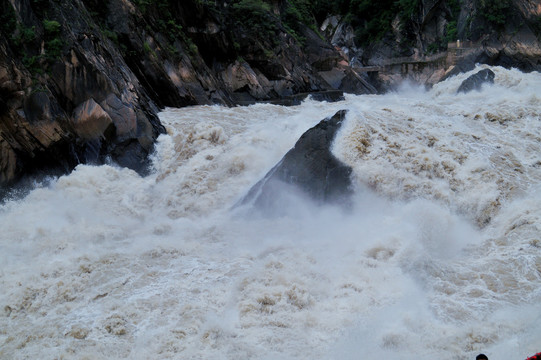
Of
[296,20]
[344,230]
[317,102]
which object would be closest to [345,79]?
[296,20]

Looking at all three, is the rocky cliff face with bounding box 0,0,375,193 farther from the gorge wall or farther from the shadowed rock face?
the shadowed rock face

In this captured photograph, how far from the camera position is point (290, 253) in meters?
8.38

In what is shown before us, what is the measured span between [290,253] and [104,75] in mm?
8222

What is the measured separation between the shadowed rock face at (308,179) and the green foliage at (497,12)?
2753 centimetres

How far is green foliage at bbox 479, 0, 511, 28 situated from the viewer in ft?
104

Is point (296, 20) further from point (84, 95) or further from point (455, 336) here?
point (455, 336)

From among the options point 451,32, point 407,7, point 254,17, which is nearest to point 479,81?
point 254,17

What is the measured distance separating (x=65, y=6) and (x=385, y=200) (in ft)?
36.4

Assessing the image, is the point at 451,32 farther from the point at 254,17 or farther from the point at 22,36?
the point at 22,36

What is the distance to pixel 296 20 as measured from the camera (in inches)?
1176

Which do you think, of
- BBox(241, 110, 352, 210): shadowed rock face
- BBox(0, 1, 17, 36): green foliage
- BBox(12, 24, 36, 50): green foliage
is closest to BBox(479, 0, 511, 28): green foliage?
BBox(241, 110, 352, 210): shadowed rock face

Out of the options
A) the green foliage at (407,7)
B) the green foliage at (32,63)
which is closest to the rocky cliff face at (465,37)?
the green foliage at (407,7)

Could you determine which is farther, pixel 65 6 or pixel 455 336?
pixel 65 6

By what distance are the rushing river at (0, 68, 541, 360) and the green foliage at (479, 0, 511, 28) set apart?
21.7m
